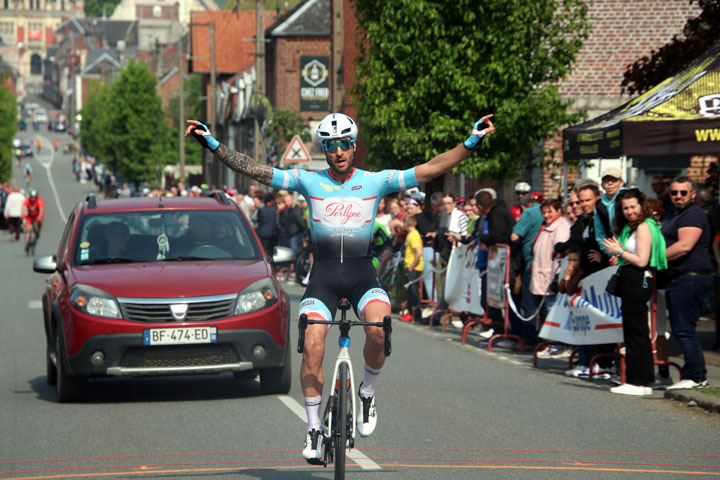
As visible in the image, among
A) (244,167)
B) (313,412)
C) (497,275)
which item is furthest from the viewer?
(497,275)

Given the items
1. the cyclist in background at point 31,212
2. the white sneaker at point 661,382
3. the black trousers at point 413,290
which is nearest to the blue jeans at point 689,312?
the white sneaker at point 661,382

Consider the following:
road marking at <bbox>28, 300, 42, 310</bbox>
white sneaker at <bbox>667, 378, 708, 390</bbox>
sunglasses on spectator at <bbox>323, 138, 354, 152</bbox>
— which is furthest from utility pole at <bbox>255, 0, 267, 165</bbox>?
sunglasses on spectator at <bbox>323, 138, 354, 152</bbox>

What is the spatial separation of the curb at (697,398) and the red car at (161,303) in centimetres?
334

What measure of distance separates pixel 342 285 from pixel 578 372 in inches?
236

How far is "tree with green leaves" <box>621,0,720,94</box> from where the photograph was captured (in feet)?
55.7

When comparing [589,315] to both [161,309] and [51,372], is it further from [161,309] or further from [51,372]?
[51,372]

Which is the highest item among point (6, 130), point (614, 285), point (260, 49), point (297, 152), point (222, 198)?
point (6, 130)

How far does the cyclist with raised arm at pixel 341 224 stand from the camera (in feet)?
23.6

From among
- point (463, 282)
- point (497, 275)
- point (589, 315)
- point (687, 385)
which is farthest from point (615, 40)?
point (687, 385)

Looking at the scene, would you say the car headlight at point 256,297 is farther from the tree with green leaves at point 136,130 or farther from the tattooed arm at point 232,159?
the tree with green leaves at point 136,130

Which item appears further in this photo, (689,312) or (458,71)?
(458,71)

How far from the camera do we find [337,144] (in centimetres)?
720

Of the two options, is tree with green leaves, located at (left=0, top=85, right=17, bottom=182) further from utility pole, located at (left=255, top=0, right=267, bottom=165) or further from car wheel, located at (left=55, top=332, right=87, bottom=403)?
car wheel, located at (left=55, top=332, right=87, bottom=403)

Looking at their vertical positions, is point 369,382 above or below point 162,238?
below
